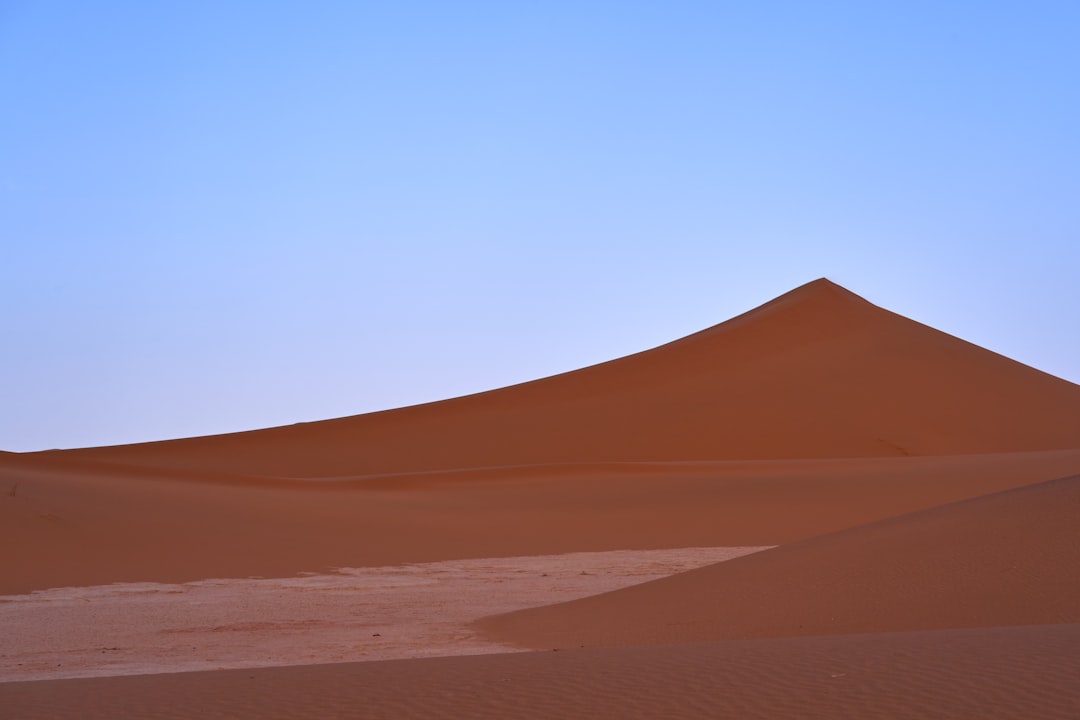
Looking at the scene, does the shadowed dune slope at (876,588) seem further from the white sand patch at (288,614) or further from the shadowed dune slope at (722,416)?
the shadowed dune slope at (722,416)

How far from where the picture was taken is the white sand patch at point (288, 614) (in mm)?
11102

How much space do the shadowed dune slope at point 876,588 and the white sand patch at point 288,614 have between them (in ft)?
→ 3.83

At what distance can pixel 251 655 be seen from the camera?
36.8 feet

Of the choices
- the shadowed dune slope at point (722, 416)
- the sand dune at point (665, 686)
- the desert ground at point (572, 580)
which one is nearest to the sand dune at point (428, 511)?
the desert ground at point (572, 580)

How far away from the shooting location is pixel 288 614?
14.0m

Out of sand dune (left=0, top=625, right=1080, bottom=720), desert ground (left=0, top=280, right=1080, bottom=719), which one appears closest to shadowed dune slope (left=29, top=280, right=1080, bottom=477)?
desert ground (left=0, top=280, right=1080, bottom=719)

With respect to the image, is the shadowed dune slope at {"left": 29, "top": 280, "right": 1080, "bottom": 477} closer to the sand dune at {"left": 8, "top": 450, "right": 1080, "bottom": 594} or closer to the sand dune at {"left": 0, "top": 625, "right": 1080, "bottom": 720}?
the sand dune at {"left": 8, "top": 450, "right": 1080, "bottom": 594}

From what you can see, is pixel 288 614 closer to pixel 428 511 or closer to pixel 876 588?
pixel 876 588

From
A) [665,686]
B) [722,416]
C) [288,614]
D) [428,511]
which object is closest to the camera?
[665,686]

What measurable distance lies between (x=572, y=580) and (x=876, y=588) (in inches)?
241

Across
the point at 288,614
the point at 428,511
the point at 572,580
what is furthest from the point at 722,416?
the point at 288,614

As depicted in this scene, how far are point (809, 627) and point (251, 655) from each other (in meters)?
5.15

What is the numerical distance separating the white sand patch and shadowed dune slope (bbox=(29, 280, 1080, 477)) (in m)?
22.7

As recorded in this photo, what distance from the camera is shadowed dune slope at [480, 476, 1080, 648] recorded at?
35.2 feet
